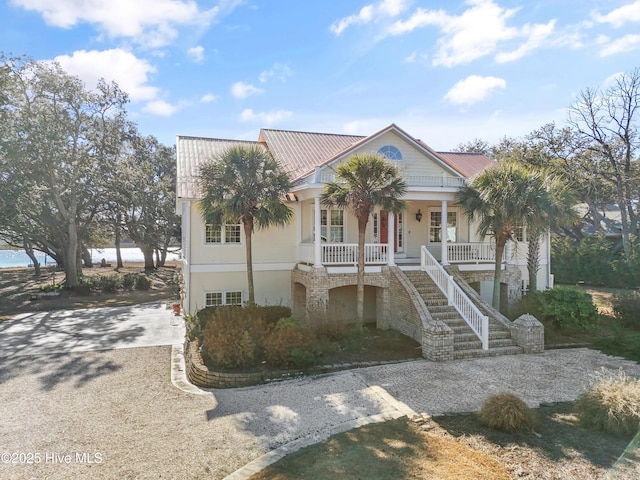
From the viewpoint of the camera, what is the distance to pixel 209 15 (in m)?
12.0

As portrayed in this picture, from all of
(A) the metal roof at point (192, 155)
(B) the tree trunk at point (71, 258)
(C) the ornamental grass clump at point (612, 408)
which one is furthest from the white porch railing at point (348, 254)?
(B) the tree trunk at point (71, 258)

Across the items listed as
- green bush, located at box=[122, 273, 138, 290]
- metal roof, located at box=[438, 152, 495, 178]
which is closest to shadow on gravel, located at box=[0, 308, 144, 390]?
green bush, located at box=[122, 273, 138, 290]

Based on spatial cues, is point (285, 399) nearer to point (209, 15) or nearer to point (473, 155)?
point (209, 15)

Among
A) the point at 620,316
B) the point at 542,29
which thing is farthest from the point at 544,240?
the point at 542,29

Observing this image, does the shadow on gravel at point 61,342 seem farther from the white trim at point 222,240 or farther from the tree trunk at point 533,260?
the tree trunk at point 533,260

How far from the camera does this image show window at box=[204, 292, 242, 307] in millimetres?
17469

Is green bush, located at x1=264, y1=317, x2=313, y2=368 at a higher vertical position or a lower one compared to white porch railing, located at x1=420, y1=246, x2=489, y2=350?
lower

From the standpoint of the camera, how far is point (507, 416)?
7.29m

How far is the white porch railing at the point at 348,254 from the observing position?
53.1 feet

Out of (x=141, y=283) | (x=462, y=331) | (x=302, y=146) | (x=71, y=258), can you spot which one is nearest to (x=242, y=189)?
(x=302, y=146)

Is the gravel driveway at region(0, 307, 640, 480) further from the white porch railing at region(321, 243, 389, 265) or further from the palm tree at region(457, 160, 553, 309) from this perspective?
the white porch railing at region(321, 243, 389, 265)

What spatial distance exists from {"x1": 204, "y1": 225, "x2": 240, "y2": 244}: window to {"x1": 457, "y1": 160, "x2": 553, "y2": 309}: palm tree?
966cm

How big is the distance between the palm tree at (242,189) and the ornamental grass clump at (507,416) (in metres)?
9.54

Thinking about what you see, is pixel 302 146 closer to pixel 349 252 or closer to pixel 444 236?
pixel 349 252
